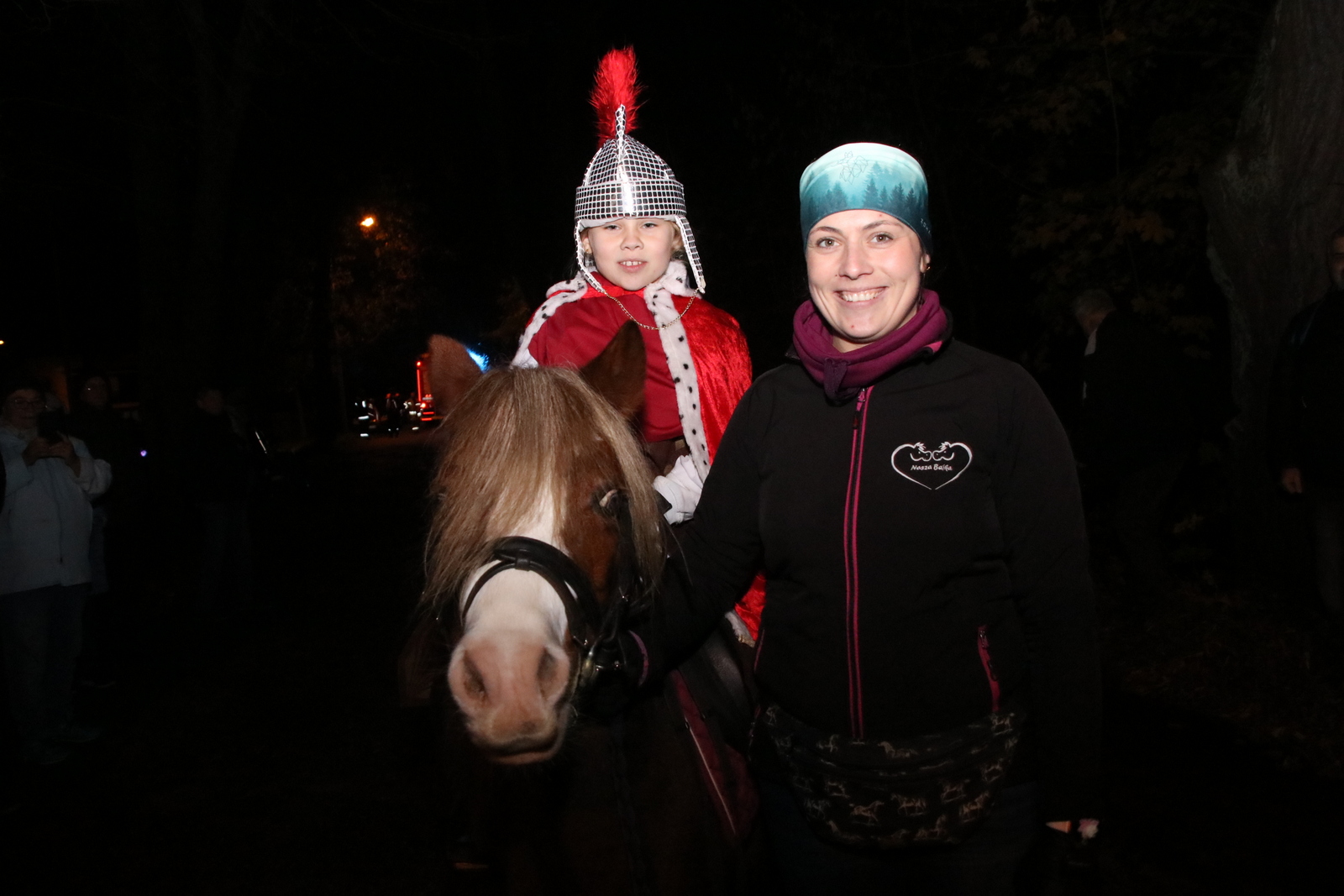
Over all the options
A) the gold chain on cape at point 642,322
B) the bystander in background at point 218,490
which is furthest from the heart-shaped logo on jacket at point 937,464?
the bystander in background at point 218,490

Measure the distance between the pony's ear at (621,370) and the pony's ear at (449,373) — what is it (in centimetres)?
30

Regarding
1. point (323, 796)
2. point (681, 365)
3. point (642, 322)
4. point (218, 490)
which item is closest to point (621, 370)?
point (681, 365)

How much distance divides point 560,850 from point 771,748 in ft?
1.80

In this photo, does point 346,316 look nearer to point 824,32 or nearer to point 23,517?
point 824,32

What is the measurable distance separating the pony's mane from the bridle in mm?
69

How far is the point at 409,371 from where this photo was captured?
50.9 m

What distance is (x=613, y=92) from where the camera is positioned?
3594mm

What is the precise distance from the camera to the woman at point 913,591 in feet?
6.65

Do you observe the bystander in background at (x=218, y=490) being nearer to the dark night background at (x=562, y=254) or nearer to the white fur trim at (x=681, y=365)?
the dark night background at (x=562, y=254)

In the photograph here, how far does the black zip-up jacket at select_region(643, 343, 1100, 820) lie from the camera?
2.03 metres

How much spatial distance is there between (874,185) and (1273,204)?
590cm

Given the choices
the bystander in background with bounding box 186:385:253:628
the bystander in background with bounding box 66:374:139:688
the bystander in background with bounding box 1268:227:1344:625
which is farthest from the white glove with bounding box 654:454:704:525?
the bystander in background with bounding box 186:385:253:628

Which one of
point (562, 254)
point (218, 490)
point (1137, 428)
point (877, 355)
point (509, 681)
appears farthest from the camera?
point (562, 254)

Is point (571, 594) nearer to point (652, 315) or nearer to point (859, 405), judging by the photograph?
point (859, 405)
